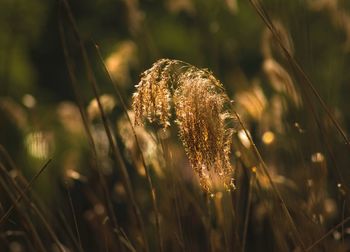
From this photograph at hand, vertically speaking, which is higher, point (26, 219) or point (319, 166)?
point (319, 166)

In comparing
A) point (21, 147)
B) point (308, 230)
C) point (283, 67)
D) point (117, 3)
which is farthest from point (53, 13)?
point (308, 230)

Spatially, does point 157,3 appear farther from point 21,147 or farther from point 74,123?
point 74,123

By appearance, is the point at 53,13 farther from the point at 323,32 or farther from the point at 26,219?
the point at 26,219

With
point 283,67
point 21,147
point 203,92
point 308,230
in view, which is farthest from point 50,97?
point 203,92

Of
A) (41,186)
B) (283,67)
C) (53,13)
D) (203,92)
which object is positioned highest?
(53,13)

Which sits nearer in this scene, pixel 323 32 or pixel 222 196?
pixel 222 196

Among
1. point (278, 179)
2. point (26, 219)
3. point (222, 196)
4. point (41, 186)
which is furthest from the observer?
point (41, 186)

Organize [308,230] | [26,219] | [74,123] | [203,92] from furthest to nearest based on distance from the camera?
[74,123] < [308,230] < [26,219] < [203,92]
